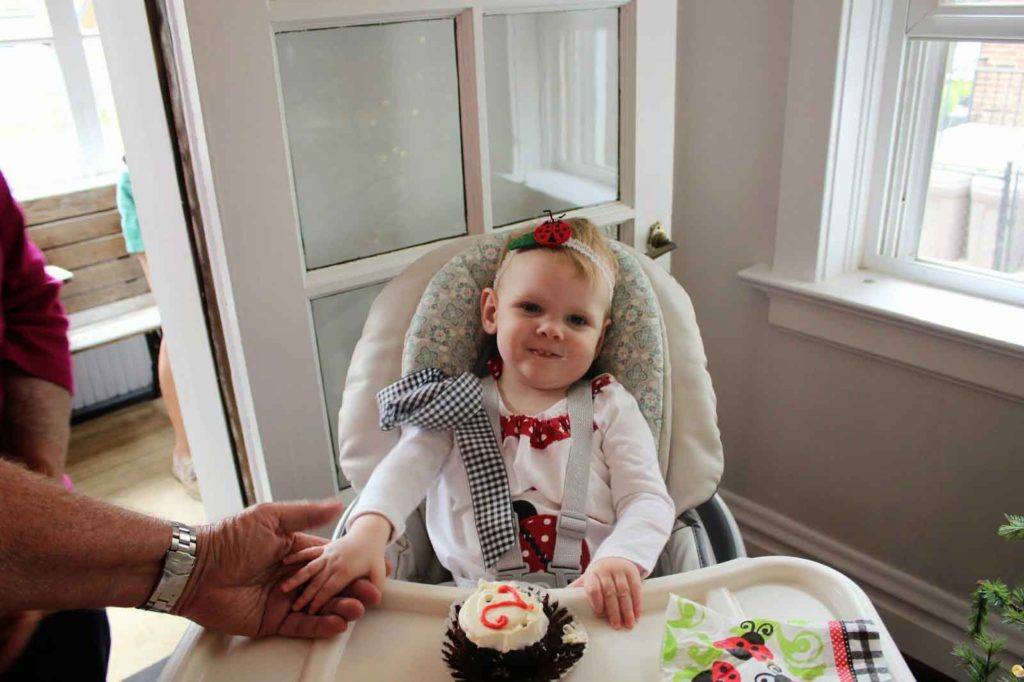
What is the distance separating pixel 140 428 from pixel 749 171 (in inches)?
102

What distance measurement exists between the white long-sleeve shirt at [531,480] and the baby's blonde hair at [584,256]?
18 centimetres

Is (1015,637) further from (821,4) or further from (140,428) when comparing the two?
(140,428)

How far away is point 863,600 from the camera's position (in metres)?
0.96

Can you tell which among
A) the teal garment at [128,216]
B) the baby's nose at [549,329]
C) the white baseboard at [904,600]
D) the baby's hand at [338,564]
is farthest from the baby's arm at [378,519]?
the teal garment at [128,216]

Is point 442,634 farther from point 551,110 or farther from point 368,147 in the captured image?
point 551,110

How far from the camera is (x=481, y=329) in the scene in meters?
1.37

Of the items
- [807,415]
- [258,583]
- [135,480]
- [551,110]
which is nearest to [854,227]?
[807,415]

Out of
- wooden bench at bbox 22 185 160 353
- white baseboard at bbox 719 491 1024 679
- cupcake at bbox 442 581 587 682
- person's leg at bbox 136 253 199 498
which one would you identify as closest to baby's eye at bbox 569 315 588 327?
cupcake at bbox 442 581 587 682

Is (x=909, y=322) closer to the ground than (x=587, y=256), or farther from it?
closer to the ground

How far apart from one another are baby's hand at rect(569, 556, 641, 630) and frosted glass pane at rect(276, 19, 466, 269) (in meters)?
0.73

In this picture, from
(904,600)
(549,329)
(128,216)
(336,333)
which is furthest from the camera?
(128,216)

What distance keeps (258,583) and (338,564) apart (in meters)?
0.10

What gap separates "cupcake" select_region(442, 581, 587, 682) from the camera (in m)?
0.84

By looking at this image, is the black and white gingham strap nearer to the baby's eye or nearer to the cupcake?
the baby's eye
